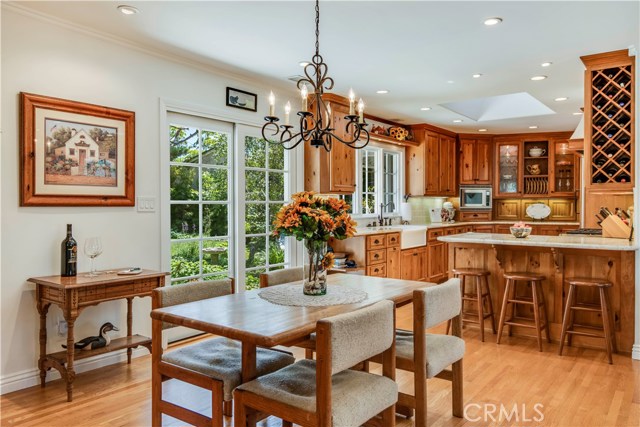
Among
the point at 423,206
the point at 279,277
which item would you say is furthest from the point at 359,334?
the point at 423,206

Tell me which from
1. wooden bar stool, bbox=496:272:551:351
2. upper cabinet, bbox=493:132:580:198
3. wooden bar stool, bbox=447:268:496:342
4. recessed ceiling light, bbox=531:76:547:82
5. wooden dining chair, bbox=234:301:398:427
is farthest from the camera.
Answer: upper cabinet, bbox=493:132:580:198

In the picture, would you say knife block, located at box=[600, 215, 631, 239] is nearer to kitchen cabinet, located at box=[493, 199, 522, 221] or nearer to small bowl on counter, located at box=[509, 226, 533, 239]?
small bowl on counter, located at box=[509, 226, 533, 239]

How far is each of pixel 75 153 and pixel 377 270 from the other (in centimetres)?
361

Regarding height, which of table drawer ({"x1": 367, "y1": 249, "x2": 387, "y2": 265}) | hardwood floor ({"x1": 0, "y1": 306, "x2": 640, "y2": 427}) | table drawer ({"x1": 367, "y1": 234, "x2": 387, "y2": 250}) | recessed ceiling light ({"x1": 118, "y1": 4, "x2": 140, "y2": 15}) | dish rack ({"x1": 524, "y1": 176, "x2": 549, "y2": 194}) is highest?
recessed ceiling light ({"x1": 118, "y1": 4, "x2": 140, "y2": 15})

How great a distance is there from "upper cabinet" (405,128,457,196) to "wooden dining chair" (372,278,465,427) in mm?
4990

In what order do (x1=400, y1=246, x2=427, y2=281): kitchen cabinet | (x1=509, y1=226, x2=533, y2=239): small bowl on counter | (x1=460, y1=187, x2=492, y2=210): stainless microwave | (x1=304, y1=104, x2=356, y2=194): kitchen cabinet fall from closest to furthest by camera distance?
(x1=509, y1=226, x2=533, y2=239): small bowl on counter → (x1=304, y1=104, x2=356, y2=194): kitchen cabinet → (x1=400, y1=246, x2=427, y2=281): kitchen cabinet → (x1=460, y1=187, x2=492, y2=210): stainless microwave

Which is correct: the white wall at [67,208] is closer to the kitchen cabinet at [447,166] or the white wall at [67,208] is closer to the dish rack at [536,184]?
the kitchen cabinet at [447,166]

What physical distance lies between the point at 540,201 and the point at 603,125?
4754 millimetres

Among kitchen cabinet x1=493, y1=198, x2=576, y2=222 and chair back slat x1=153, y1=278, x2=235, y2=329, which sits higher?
kitchen cabinet x1=493, y1=198, x2=576, y2=222

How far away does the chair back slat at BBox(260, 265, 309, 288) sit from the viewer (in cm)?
304

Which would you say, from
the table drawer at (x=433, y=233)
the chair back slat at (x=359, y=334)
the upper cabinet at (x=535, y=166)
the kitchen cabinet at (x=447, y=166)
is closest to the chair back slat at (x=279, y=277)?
the chair back slat at (x=359, y=334)

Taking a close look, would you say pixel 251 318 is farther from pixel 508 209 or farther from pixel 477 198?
pixel 508 209

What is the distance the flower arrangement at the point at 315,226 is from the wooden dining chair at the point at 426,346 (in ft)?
1.69

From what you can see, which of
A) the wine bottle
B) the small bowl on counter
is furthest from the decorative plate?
the wine bottle
